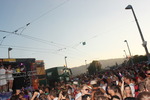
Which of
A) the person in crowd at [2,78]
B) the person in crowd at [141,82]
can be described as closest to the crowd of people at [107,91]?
the person in crowd at [141,82]

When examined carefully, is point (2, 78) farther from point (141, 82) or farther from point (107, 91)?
point (141, 82)

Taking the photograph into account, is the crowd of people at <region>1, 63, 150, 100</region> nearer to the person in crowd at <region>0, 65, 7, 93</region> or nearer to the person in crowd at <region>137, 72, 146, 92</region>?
the person in crowd at <region>137, 72, 146, 92</region>

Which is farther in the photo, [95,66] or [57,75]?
[95,66]

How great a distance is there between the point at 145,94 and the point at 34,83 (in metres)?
13.9

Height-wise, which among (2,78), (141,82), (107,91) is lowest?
(107,91)

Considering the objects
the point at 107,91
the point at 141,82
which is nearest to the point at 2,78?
the point at 107,91

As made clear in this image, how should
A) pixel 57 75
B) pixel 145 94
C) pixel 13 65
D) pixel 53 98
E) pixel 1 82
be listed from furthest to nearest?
1. pixel 57 75
2. pixel 13 65
3. pixel 1 82
4. pixel 53 98
5. pixel 145 94

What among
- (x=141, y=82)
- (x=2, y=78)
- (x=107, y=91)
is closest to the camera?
(x=141, y=82)

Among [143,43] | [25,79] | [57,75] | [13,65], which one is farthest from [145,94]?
[57,75]

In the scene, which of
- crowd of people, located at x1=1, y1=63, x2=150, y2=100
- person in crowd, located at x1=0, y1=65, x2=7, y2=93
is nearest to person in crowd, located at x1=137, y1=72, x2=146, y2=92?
crowd of people, located at x1=1, y1=63, x2=150, y2=100

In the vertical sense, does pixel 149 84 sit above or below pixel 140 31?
below

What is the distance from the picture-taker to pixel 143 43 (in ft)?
34.1

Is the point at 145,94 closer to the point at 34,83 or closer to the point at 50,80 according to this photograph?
the point at 34,83

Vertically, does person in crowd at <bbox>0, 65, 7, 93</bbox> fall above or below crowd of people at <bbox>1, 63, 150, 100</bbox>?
above
